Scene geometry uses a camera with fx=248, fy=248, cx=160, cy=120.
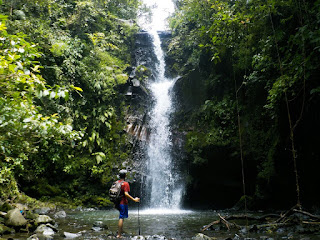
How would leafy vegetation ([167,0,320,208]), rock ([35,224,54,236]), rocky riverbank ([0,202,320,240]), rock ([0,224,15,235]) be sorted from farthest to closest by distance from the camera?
leafy vegetation ([167,0,320,208]), rock ([35,224,54,236]), rock ([0,224,15,235]), rocky riverbank ([0,202,320,240])

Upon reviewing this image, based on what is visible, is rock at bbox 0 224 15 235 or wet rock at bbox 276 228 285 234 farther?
wet rock at bbox 276 228 285 234

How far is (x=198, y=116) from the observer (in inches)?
570

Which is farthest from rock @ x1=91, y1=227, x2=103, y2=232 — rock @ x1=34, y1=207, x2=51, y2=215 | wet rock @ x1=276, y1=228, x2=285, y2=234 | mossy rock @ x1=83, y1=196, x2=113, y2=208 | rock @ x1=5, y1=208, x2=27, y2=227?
mossy rock @ x1=83, y1=196, x2=113, y2=208

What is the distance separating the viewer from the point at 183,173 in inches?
539

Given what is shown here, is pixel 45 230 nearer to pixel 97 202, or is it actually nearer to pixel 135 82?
pixel 97 202

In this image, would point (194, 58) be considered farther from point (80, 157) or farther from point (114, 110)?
point (80, 157)

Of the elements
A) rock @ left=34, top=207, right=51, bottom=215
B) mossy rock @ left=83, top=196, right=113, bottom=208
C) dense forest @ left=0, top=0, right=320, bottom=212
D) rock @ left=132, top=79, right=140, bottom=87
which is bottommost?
rock @ left=34, top=207, right=51, bottom=215

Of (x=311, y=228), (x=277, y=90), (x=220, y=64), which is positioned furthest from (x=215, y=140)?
(x=311, y=228)

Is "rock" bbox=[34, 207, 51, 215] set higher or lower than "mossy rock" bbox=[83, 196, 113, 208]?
lower

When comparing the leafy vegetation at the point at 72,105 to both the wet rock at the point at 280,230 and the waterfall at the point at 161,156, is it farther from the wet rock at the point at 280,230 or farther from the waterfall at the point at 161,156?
the wet rock at the point at 280,230

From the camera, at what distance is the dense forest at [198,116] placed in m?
8.88

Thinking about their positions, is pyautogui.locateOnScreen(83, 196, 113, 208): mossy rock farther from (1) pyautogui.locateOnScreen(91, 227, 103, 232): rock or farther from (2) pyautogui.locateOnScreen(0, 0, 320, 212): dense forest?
(1) pyautogui.locateOnScreen(91, 227, 103, 232): rock

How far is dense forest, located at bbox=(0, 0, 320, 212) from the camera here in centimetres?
888

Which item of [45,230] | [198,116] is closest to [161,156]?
[198,116]
